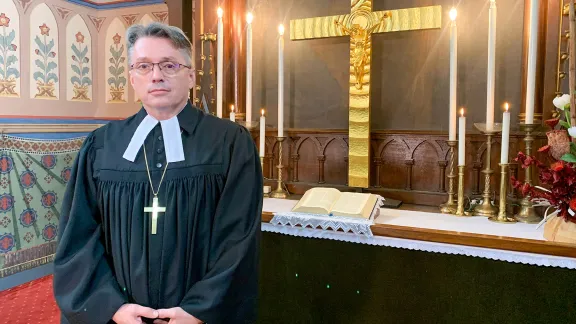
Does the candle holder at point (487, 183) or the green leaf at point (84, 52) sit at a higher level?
the green leaf at point (84, 52)

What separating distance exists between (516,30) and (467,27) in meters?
0.24

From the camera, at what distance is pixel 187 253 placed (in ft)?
4.35

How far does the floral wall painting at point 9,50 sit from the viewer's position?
130 inches

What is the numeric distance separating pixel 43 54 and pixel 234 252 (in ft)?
10.4

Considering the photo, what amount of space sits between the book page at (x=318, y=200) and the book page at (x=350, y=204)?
0.11ft

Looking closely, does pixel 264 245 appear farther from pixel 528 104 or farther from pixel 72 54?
pixel 72 54

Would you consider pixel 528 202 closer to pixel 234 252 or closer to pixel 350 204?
pixel 350 204

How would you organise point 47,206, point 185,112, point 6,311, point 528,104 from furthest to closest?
point 47,206 < point 6,311 < point 528,104 < point 185,112

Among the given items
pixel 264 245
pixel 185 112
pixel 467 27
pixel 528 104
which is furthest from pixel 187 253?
pixel 467 27

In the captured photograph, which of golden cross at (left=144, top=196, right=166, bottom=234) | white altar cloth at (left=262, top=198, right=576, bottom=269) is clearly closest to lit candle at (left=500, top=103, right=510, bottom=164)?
white altar cloth at (left=262, top=198, right=576, bottom=269)

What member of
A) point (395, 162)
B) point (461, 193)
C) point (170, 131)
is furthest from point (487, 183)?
point (170, 131)

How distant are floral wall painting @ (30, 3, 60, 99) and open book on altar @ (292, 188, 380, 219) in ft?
8.70

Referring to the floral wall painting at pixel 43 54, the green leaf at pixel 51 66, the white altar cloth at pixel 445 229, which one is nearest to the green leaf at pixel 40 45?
the floral wall painting at pixel 43 54

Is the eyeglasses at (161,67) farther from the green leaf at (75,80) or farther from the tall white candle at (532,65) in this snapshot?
the green leaf at (75,80)
